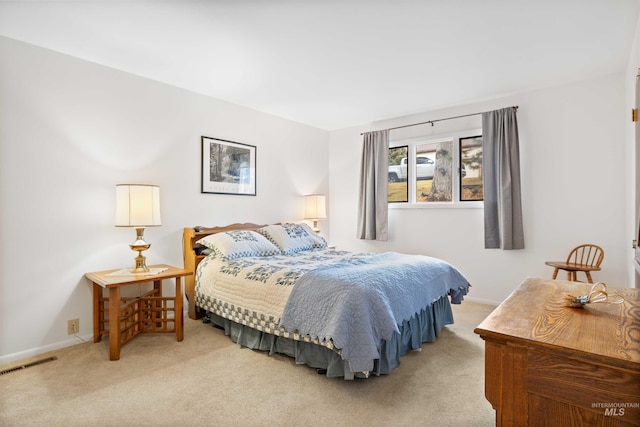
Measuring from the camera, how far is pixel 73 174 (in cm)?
287

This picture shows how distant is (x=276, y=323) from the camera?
8.04 feet

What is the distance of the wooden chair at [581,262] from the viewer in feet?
10.4

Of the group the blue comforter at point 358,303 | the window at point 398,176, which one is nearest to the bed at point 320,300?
the blue comforter at point 358,303

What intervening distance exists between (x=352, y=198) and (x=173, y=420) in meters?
4.01

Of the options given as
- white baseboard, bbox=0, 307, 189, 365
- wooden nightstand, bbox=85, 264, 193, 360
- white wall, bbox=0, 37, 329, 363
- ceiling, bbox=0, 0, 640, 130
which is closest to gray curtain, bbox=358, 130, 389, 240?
ceiling, bbox=0, 0, 640, 130

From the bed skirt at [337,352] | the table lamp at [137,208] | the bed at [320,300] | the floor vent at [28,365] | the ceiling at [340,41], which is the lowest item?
the floor vent at [28,365]

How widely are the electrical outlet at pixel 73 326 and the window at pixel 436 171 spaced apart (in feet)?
12.9

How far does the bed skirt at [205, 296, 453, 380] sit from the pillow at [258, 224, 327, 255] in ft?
3.43

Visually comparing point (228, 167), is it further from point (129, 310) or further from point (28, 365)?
point (28, 365)

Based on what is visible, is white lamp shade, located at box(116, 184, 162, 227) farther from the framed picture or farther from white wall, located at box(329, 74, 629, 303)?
white wall, located at box(329, 74, 629, 303)

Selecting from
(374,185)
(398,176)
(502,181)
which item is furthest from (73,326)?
(502,181)

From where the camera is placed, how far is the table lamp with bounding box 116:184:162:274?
9.17 ft

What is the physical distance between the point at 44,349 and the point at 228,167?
244 cm

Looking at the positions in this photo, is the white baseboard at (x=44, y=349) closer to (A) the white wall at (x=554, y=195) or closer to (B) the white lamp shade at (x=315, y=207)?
(B) the white lamp shade at (x=315, y=207)
